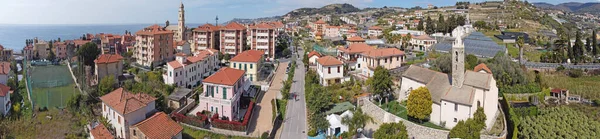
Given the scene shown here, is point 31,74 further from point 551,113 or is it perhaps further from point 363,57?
point 551,113

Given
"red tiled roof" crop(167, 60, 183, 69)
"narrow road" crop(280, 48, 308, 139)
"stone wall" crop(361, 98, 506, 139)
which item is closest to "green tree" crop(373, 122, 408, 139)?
"stone wall" crop(361, 98, 506, 139)

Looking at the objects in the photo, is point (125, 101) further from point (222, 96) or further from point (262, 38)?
point (262, 38)

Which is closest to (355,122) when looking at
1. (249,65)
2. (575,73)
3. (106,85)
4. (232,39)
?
(249,65)

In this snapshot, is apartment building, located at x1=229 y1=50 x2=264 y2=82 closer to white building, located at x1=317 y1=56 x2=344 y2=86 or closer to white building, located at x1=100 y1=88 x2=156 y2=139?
white building, located at x1=317 y1=56 x2=344 y2=86

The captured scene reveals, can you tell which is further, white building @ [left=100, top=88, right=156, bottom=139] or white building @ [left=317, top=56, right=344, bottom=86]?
white building @ [left=317, top=56, right=344, bottom=86]

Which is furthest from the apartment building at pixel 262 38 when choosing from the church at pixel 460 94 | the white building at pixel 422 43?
the church at pixel 460 94

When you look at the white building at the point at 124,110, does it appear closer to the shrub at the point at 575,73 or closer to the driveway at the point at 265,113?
the driveway at the point at 265,113
